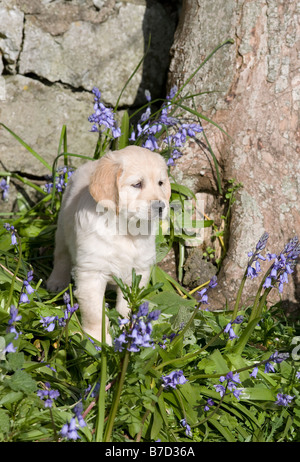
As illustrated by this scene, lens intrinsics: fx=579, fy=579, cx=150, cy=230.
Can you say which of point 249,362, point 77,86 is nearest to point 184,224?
point 249,362

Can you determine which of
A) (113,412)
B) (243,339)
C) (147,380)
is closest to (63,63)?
(243,339)

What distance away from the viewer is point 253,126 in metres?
3.91

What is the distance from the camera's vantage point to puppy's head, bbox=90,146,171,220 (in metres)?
2.95

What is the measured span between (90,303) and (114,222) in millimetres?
462

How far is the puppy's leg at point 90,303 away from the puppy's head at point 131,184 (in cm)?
44

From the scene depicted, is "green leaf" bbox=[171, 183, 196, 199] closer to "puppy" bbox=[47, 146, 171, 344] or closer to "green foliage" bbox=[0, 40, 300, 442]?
"puppy" bbox=[47, 146, 171, 344]

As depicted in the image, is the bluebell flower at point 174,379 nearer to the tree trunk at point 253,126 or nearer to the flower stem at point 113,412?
the flower stem at point 113,412

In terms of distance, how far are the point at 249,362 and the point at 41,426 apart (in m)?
1.11

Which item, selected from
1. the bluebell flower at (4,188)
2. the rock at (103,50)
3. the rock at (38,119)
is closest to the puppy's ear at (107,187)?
the bluebell flower at (4,188)

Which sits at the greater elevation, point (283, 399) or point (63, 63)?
point (63, 63)

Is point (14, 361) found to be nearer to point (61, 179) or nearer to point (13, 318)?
point (13, 318)

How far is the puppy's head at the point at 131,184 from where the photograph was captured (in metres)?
2.95

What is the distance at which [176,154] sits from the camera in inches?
157
